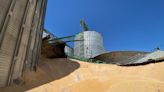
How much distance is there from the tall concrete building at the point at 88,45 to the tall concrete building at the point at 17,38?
18639 millimetres

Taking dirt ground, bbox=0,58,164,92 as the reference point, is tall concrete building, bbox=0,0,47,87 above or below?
above

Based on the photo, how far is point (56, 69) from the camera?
12.0m

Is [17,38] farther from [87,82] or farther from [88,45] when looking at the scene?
[88,45]

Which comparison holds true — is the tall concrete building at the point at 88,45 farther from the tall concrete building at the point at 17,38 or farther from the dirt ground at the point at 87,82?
the tall concrete building at the point at 17,38

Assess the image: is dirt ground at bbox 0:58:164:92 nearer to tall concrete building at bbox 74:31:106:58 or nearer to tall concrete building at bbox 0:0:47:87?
tall concrete building at bbox 0:0:47:87

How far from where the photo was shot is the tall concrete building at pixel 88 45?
1139 inches

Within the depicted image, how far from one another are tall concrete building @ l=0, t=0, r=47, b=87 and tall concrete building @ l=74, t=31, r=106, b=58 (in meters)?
18.6

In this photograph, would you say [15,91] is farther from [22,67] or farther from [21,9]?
[21,9]

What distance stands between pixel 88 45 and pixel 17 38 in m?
22.1

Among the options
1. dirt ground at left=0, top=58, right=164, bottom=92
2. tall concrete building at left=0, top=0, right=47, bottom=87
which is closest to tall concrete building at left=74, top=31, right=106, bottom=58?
dirt ground at left=0, top=58, right=164, bottom=92

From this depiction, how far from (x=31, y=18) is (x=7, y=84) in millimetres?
4135

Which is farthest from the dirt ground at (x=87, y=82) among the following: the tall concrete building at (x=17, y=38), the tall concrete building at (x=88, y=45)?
the tall concrete building at (x=88, y=45)

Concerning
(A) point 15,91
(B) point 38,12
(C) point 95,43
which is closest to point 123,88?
(A) point 15,91

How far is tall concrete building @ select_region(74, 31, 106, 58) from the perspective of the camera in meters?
28.9
